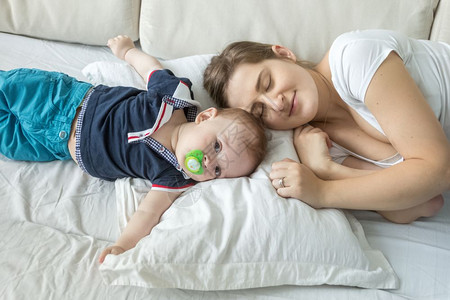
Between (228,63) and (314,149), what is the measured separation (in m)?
0.35

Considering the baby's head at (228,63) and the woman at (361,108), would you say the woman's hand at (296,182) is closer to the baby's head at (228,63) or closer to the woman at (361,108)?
the woman at (361,108)

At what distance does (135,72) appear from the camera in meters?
1.34

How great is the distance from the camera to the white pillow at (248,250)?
830mm

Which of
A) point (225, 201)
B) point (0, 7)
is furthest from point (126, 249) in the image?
point (0, 7)

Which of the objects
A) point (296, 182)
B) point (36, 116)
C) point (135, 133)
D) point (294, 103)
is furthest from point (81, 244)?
point (294, 103)

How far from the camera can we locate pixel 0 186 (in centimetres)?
109

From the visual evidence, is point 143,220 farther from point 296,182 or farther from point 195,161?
point 296,182

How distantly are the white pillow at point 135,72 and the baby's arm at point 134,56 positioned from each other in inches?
0.9

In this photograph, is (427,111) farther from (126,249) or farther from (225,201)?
(126,249)

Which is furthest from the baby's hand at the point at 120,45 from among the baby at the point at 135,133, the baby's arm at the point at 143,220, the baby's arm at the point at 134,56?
the baby's arm at the point at 143,220

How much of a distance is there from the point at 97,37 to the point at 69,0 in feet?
0.58

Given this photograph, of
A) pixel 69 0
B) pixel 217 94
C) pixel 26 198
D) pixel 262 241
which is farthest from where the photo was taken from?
pixel 69 0

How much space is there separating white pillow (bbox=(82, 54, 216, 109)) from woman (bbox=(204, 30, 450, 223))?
0.06 m

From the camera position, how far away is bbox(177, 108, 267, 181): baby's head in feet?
3.25
